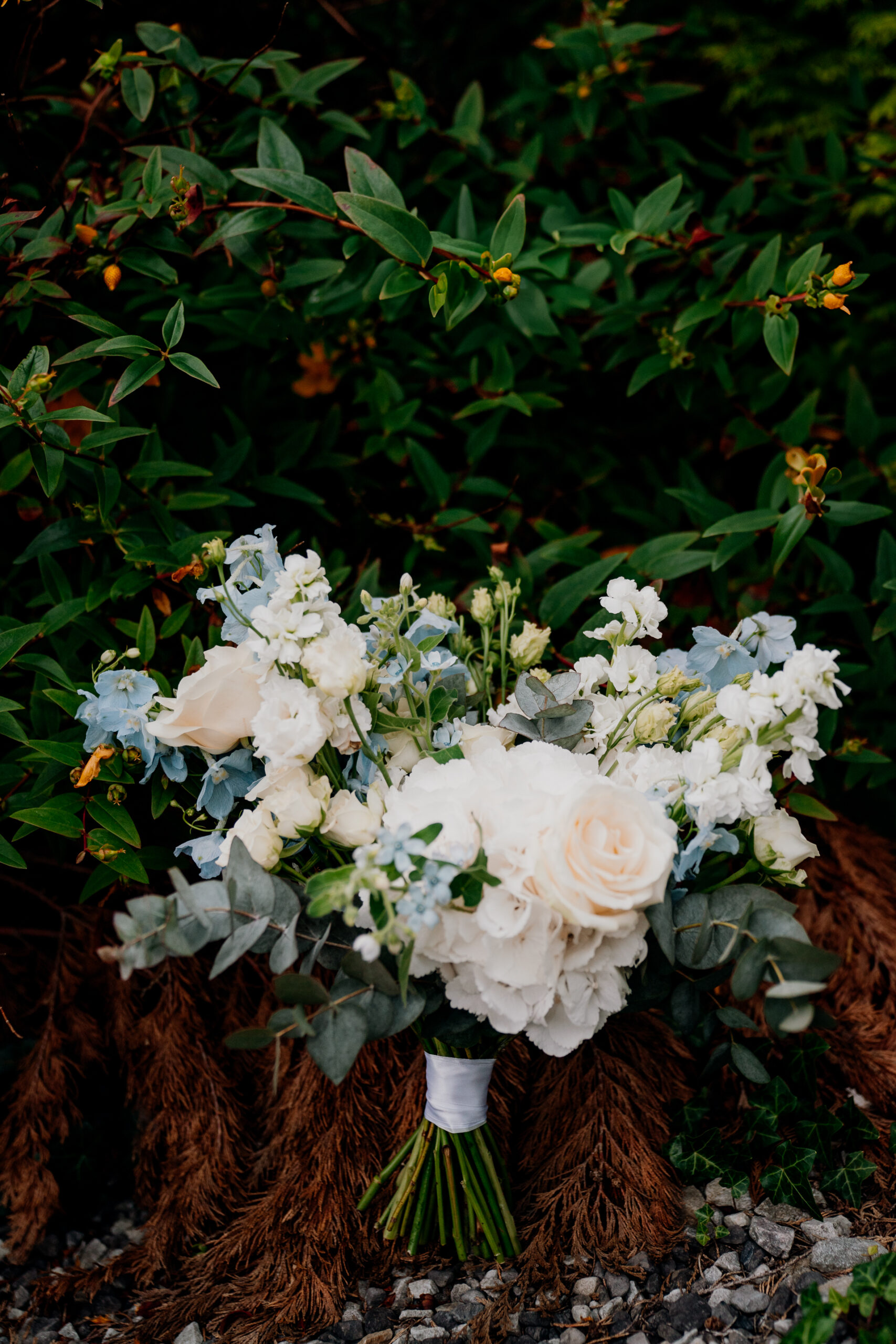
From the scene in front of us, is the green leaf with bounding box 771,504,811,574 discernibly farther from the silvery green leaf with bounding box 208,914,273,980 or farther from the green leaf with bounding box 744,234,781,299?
the silvery green leaf with bounding box 208,914,273,980

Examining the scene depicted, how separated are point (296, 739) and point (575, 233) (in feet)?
3.16

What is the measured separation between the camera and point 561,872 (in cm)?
75

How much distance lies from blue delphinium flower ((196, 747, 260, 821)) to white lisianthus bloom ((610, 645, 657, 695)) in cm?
40

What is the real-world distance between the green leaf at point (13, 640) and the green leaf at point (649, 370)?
Result: 3.03 feet

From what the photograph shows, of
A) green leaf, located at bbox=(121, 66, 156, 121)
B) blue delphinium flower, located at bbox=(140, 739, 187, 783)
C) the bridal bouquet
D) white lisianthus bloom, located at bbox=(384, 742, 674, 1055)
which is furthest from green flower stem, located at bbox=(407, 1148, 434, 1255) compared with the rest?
green leaf, located at bbox=(121, 66, 156, 121)

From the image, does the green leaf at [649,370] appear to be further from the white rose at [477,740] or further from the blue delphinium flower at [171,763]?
the blue delphinium flower at [171,763]

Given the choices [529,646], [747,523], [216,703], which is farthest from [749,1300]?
[747,523]

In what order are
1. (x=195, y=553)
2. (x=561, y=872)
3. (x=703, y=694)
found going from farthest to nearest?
(x=195, y=553), (x=703, y=694), (x=561, y=872)

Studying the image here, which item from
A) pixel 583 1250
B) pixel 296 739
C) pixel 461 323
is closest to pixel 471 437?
pixel 461 323

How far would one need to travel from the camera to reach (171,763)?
0.98m

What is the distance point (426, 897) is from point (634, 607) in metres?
0.42

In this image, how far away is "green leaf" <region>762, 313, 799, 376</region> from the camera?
3.84ft

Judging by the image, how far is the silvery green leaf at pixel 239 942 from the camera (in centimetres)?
79

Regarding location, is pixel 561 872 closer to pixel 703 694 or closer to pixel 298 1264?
pixel 703 694
